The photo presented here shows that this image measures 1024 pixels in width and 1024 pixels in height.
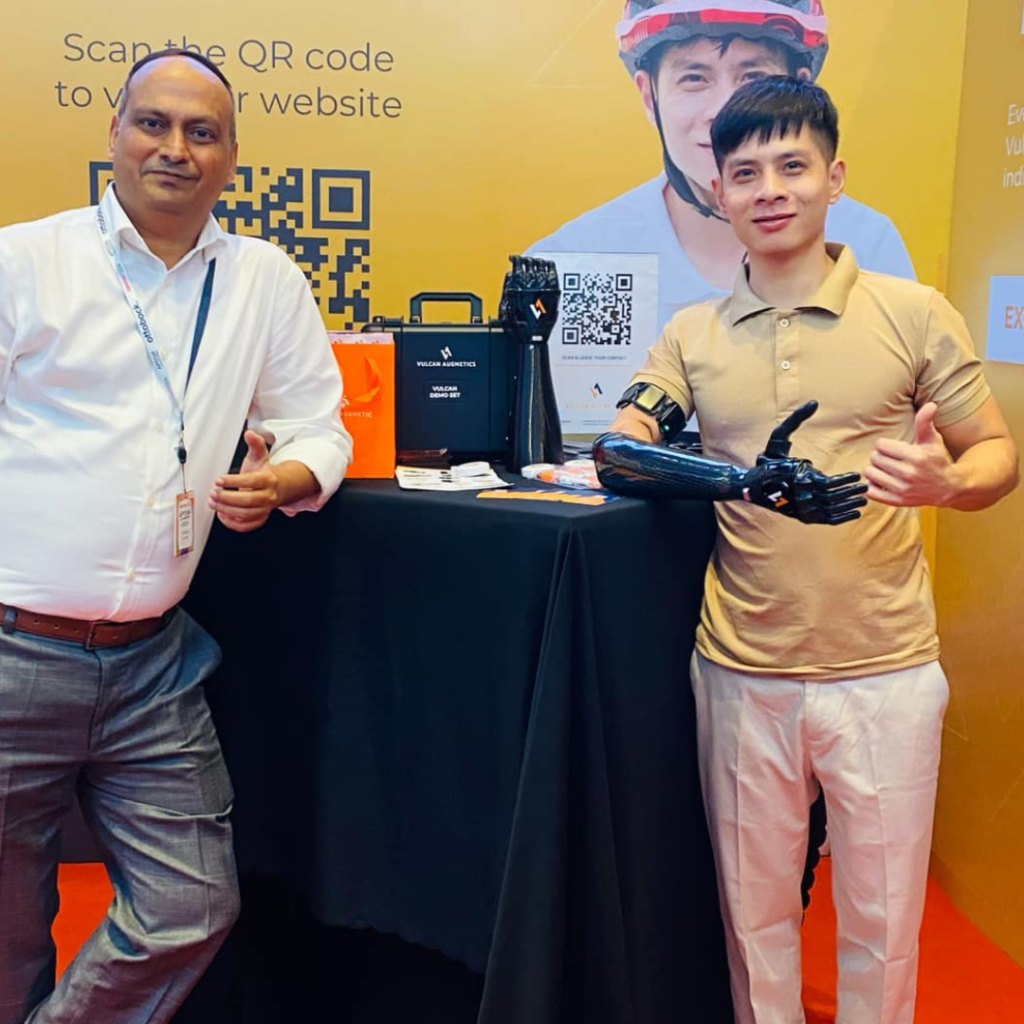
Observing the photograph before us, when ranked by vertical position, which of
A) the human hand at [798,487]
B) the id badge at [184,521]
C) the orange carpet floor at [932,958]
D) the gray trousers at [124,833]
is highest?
the human hand at [798,487]

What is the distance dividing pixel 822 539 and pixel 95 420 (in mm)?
1027

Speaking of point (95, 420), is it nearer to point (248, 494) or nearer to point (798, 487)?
point (248, 494)

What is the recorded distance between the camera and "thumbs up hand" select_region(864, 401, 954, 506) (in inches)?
55.9

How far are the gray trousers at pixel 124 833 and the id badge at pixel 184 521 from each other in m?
0.15

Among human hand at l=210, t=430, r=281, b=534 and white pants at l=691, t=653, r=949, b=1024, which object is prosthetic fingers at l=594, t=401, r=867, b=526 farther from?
human hand at l=210, t=430, r=281, b=534

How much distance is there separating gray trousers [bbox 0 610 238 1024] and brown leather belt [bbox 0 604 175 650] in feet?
0.04

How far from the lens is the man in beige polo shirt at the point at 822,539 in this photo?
1591 millimetres

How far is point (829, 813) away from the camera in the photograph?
5.51ft

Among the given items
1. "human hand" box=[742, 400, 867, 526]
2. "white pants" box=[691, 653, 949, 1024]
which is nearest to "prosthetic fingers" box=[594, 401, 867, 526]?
"human hand" box=[742, 400, 867, 526]

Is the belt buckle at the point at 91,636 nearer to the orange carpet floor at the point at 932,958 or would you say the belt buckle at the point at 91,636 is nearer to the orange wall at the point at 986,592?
the orange carpet floor at the point at 932,958

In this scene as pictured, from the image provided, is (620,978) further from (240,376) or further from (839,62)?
(839,62)

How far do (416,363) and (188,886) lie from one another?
0.93 m

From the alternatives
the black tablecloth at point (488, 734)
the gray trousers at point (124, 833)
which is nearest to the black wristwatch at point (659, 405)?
the black tablecloth at point (488, 734)

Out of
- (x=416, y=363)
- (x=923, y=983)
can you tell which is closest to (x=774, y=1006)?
(x=923, y=983)
